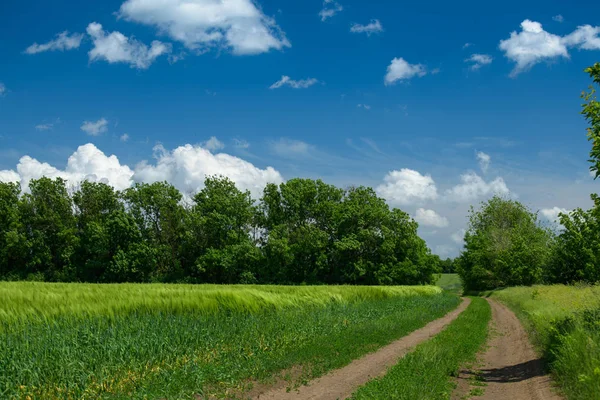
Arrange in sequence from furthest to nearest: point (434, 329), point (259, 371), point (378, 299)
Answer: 1. point (378, 299)
2. point (434, 329)
3. point (259, 371)

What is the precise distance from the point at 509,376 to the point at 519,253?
6390 cm

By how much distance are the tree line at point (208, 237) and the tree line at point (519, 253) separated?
481 inches

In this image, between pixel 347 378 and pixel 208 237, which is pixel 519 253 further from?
pixel 347 378

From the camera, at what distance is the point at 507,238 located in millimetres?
80188

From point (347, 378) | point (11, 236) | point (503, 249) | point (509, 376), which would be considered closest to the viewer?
point (347, 378)

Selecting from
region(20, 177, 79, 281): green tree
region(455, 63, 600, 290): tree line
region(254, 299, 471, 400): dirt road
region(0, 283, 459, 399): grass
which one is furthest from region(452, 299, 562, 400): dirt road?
region(20, 177, 79, 281): green tree

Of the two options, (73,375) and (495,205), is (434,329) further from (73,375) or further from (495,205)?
(495,205)

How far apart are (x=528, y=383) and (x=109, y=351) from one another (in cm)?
1005

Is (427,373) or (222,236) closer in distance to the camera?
(427,373)

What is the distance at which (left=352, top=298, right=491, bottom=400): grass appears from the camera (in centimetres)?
917

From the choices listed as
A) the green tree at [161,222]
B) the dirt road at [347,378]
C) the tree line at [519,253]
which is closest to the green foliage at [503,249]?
the tree line at [519,253]

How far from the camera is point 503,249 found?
76312 mm

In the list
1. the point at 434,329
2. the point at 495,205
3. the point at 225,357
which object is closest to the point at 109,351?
the point at 225,357

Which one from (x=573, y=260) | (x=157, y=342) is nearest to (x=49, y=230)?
(x=157, y=342)
